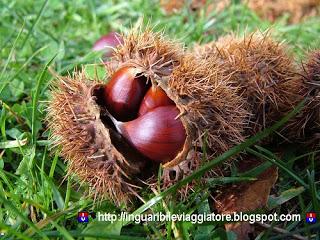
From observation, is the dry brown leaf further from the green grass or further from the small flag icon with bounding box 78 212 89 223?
the small flag icon with bounding box 78 212 89 223

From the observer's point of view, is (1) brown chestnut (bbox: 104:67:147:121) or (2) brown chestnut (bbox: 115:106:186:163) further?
(1) brown chestnut (bbox: 104:67:147:121)

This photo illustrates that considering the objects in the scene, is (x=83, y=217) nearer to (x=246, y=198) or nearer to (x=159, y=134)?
(x=159, y=134)

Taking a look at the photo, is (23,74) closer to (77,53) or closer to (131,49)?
(77,53)

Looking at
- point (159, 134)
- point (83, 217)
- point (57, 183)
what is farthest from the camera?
point (57, 183)

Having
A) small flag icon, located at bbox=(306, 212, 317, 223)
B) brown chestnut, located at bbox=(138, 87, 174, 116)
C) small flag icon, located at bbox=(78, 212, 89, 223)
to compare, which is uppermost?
brown chestnut, located at bbox=(138, 87, 174, 116)

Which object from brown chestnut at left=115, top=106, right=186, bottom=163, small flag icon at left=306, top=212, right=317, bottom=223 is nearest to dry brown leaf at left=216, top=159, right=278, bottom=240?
small flag icon at left=306, top=212, right=317, bottom=223

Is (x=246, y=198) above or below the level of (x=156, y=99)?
below

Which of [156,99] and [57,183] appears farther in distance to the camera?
[57,183]

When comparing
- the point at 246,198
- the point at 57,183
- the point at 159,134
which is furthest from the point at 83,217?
the point at 246,198
